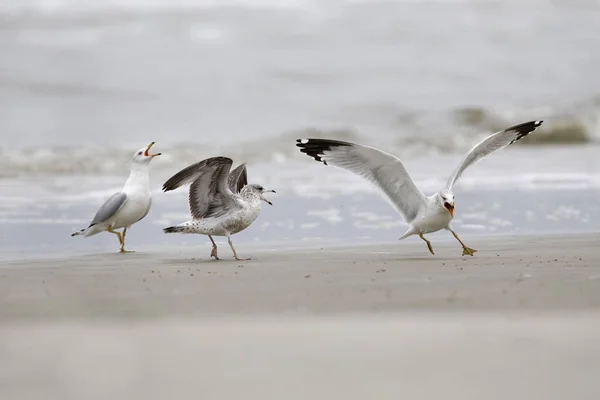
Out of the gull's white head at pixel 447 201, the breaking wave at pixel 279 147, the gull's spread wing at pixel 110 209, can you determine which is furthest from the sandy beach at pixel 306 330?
the breaking wave at pixel 279 147

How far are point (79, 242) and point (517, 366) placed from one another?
15.9ft

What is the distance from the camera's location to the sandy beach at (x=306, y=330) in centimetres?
285

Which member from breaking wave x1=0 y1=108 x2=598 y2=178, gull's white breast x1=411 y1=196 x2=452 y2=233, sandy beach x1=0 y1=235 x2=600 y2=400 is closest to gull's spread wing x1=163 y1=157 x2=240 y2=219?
sandy beach x1=0 y1=235 x2=600 y2=400

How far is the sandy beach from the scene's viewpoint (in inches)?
112

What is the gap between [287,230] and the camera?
302 inches

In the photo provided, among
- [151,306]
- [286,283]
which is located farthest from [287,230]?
[151,306]

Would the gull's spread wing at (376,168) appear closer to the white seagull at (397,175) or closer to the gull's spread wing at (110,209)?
the white seagull at (397,175)

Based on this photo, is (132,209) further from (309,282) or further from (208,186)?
(309,282)

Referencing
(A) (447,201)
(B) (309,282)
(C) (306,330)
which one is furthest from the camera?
(A) (447,201)

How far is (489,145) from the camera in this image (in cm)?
649

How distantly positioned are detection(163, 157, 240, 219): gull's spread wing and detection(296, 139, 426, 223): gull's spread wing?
1.79 feet

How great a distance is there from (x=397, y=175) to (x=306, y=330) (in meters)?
2.79

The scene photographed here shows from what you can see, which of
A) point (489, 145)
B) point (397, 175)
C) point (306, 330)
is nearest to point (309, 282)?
point (306, 330)

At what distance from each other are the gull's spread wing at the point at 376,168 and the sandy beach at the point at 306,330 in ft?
2.36
